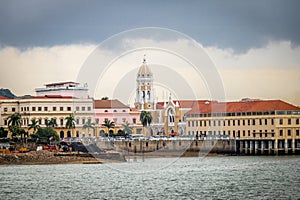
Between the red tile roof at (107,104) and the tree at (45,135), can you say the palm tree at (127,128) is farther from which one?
the tree at (45,135)

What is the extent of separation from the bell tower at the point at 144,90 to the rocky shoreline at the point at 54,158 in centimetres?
4597

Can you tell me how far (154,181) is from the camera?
73.1m

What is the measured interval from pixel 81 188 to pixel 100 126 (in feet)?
250

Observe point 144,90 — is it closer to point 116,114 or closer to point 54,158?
point 116,114

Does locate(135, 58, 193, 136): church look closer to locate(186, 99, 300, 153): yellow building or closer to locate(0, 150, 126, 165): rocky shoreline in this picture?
locate(186, 99, 300, 153): yellow building

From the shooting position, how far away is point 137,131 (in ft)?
490

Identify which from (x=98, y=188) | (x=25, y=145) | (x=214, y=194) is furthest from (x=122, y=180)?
(x=25, y=145)

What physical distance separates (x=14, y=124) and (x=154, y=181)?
65453mm

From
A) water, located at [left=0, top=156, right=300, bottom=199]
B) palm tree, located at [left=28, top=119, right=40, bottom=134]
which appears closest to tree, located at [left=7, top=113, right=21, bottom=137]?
palm tree, located at [left=28, top=119, right=40, bottom=134]

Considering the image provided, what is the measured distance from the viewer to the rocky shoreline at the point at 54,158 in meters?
96.7

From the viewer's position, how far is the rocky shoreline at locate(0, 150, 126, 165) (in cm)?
9665

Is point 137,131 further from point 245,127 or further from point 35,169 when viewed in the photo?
point 35,169

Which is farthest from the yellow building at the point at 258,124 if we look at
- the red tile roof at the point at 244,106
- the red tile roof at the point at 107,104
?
the red tile roof at the point at 107,104

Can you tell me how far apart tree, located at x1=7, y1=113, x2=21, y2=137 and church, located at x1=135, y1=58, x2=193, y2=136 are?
22.9 metres
